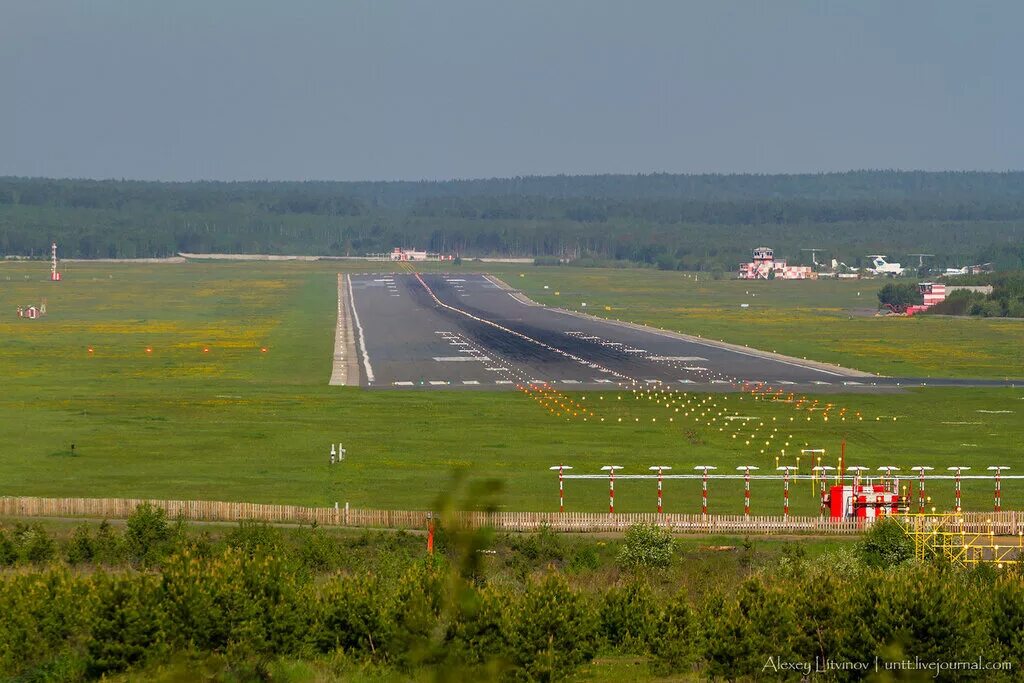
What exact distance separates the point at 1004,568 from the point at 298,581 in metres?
20.8

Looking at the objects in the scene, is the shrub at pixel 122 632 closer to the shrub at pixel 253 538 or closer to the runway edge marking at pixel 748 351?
the shrub at pixel 253 538

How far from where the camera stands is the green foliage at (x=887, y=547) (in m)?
52.7

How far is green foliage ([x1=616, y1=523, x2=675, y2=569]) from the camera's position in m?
54.5

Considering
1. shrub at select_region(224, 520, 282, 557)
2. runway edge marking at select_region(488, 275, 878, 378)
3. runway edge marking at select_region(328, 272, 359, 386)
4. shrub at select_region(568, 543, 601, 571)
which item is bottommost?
runway edge marking at select_region(328, 272, 359, 386)

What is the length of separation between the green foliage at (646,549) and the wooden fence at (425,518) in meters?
5.51

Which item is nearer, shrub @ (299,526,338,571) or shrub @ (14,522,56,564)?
shrub @ (14,522,56,564)

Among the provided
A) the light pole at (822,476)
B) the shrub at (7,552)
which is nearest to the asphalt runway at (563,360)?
the light pole at (822,476)

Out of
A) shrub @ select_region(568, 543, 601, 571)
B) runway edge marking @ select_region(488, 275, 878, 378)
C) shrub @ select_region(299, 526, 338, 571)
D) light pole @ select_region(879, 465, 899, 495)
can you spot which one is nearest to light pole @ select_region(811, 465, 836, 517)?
light pole @ select_region(879, 465, 899, 495)

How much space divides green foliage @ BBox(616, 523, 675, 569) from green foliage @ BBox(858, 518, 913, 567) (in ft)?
20.6

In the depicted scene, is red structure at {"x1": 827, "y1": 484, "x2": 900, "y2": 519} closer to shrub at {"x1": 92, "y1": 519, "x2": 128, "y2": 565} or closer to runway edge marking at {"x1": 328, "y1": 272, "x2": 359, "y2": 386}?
shrub at {"x1": 92, "y1": 519, "x2": 128, "y2": 565}

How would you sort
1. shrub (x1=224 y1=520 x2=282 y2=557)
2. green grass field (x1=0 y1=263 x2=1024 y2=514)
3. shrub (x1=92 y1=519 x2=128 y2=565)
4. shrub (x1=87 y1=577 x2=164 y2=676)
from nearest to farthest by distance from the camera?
shrub (x1=87 y1=577 x2=164 y2=676) → shrub (x1=224 y1=520 x2=282 y2=557) → shrub (x1=92 y1=519 x2=128 y2=565) → green grass field (x1=0 y1=263 x2=1024 y2=514)

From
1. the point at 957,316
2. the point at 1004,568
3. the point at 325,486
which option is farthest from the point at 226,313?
the point at 1004,568

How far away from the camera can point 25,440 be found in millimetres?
85438

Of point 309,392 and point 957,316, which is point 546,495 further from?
point 957,316
